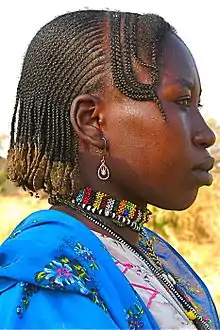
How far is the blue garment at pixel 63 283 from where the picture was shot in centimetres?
156

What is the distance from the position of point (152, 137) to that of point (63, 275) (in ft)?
1.49

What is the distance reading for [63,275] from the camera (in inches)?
63.0

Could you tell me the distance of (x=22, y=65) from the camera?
2.07m

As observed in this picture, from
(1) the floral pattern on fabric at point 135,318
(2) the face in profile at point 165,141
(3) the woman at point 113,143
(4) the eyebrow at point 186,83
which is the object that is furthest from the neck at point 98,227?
(4) the eyebrow at point 186,83

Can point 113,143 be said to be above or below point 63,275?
above

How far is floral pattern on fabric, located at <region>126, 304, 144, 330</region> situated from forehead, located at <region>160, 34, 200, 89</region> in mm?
587

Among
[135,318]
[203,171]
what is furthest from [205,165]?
[135,318]

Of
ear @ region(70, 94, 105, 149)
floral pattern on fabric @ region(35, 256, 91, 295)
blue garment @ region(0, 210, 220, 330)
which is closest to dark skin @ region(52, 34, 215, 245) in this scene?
ear @ region(70, 94, 105, 149)

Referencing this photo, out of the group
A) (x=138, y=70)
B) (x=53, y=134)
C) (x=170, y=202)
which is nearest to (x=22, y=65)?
(x=53, y=134)

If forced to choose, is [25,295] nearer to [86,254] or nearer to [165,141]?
[86,254]

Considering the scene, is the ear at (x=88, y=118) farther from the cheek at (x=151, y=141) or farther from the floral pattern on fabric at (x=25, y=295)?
the floral pattern on fabric at (x=25, y=295)

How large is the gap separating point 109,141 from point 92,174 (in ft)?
0.37

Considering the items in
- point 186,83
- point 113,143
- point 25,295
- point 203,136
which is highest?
point 186,83

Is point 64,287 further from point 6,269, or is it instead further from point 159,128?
point 159,128
